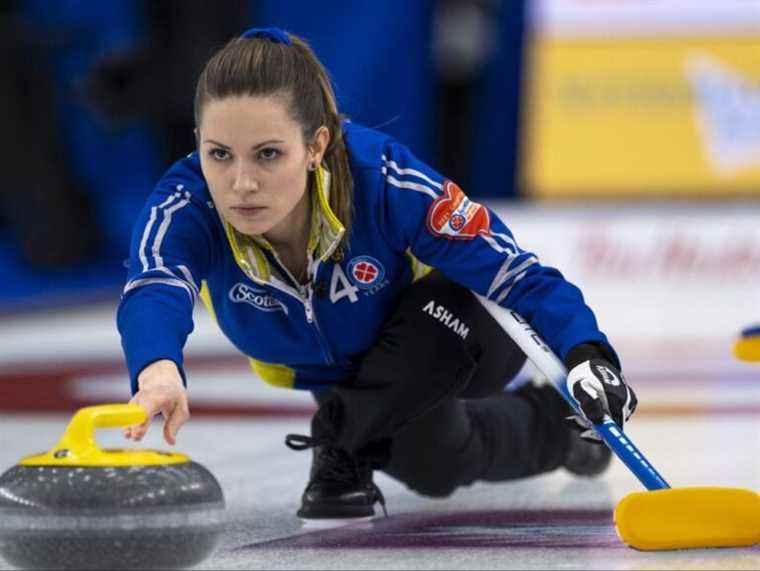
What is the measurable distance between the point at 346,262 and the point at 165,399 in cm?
52

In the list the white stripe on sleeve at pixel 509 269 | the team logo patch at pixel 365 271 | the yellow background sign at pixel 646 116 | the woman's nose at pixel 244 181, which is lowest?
the yellow background sign at pixel 646 116

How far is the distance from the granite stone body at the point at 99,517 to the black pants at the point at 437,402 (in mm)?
722

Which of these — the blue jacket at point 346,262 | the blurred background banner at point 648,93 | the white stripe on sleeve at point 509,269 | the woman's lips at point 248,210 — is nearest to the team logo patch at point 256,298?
the blue jacket at point 346,262

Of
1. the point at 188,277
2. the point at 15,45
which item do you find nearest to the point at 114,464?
the point at 188,277

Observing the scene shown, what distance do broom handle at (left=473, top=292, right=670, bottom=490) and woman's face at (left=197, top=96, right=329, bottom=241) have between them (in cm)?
39

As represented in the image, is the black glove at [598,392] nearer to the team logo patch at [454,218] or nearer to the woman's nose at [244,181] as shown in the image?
the team logo patch at [454,218]

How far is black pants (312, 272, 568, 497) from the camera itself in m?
2.36

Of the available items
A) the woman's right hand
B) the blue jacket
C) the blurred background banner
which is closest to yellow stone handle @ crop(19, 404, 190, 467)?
the woman's right hand

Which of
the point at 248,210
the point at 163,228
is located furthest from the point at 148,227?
the point at 248,210

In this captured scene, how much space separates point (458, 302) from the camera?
241cm

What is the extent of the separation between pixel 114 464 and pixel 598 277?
5.16 meters

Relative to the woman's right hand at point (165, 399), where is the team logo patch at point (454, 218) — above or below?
above

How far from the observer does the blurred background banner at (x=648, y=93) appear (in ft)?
23.0

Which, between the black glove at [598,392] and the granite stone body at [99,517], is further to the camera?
the black glove at [598,392]
